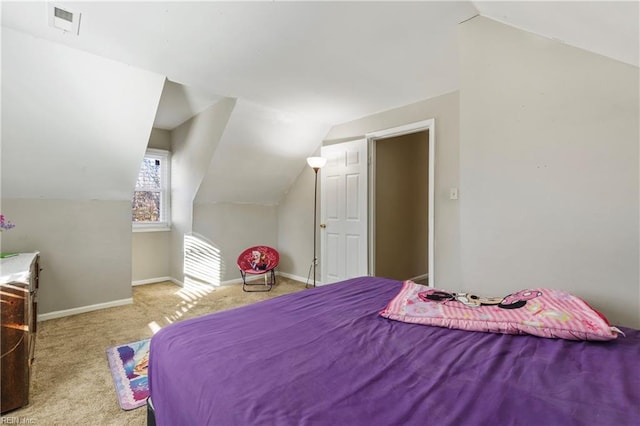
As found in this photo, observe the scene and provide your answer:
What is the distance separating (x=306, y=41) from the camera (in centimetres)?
234

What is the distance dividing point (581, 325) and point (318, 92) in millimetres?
2903

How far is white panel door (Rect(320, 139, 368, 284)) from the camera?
396 centimetres

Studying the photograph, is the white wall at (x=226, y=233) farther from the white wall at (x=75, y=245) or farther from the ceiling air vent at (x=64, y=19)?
the ceiling air vent at (x=64, y=19)

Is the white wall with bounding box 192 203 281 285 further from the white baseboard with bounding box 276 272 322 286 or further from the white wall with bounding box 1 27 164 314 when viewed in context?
the white wall with bounding box 1 27 164 314

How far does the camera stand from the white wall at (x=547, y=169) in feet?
5.73

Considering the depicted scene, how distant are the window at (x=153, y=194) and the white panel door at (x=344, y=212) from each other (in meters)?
2.60

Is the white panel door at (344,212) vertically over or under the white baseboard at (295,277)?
over

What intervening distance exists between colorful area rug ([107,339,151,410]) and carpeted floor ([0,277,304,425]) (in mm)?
44

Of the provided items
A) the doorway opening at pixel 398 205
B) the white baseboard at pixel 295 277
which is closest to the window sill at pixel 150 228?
the white baseboard at pixel 295 277

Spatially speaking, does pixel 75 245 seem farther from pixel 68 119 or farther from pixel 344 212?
pixel 344 212

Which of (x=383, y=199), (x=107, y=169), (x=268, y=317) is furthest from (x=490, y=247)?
(x=107, y=169)

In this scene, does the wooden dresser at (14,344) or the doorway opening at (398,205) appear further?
the doorway opening at (398,205)

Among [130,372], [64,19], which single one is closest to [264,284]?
[130,372]

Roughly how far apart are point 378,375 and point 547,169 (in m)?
1.83
